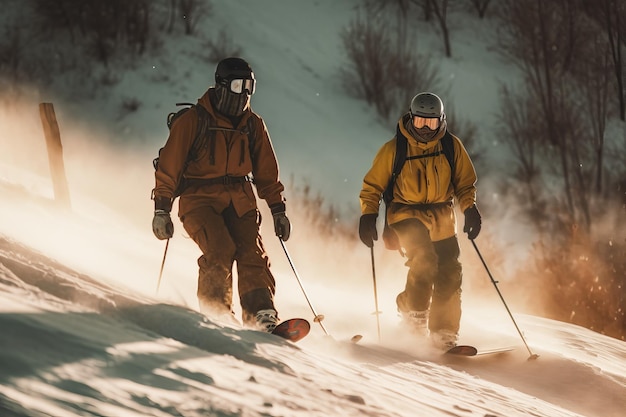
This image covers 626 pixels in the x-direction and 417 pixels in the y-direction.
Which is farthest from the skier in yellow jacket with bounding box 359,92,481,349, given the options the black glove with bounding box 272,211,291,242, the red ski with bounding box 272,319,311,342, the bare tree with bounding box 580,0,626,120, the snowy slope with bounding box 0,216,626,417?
the bare tree with bounding box 580,0,626,120

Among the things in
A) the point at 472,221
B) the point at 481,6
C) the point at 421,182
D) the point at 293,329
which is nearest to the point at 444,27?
the point at 481,6

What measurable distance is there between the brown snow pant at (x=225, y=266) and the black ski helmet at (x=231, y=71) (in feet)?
2.53

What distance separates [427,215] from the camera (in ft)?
20.0

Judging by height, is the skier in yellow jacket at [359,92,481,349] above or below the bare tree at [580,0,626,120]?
below

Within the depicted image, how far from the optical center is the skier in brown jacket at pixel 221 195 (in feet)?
16.7

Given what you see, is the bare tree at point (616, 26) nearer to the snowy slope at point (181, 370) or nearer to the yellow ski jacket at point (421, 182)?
the yellow ski jacket at point (421, 182)

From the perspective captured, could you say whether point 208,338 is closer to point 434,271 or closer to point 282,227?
point 282,227

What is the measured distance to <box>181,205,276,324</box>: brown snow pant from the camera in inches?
200

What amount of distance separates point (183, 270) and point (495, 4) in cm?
2256

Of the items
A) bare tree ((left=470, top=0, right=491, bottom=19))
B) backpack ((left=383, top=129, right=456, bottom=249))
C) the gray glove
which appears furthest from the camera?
bare tree ((left=470, top=0, right=491, bottom=19))

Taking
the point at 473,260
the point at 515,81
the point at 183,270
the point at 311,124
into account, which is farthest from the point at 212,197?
the point at 515,81

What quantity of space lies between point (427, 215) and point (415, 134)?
0.58m

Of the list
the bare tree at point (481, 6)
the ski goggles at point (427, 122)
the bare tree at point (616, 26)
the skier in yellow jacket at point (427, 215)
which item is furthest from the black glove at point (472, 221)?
the bare tree at point (481, 6)

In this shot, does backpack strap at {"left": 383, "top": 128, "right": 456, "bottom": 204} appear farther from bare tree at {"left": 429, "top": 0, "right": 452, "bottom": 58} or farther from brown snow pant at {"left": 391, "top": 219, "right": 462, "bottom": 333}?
bare tree at {"left": 429, "top": 0, "right": 452, "bottom": 58}
